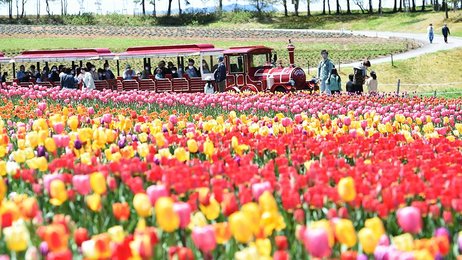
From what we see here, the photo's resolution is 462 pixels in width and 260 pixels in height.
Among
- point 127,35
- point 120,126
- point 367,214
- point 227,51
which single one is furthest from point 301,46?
point 367,214

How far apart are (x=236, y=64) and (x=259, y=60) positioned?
0.92m

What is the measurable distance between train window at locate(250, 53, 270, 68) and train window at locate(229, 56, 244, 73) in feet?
1.21

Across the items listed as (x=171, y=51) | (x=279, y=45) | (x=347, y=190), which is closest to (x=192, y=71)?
(x=171, y=51)

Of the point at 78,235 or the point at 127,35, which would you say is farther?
the point at 127,35

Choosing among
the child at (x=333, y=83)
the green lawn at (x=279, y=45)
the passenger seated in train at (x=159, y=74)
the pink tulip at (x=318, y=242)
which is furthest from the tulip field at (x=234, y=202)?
the green lawn at (x=279, y=45)

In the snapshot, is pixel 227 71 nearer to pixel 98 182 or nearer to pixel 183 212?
pixel 98 182

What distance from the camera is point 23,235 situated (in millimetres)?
3746

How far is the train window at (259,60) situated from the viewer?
25567 millimetres

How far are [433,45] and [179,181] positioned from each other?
1856 inches

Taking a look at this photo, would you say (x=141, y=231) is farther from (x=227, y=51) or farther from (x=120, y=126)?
(x=227, y=51)

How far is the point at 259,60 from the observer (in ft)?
85.2

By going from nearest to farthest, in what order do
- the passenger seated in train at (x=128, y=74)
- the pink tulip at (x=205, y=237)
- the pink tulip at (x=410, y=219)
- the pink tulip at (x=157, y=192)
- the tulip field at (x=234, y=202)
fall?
the pink tulip at (x=205, y=237), the tulip field at (x=234, y=202), the pink tulip at (x=410, y=219), the pink tulip at (x=157, y=192), the passenger seated in train at (x=128, y=74)

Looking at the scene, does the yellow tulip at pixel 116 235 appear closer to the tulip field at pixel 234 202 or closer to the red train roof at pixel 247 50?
→ the tulip field at pixel 234 202

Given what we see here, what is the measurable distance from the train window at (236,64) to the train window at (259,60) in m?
0.37
